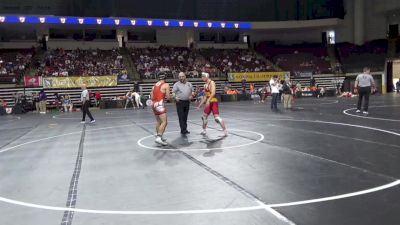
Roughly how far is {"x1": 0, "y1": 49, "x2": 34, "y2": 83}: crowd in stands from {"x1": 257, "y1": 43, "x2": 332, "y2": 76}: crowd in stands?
25.1 metres

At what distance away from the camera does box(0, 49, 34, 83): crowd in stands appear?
3146 centimetres

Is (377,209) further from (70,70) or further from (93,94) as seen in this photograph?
(70,70)

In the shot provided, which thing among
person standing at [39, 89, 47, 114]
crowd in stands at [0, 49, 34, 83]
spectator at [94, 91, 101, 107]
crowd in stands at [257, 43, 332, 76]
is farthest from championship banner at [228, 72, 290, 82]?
crowd in stands at [0, 49, 34, 83]

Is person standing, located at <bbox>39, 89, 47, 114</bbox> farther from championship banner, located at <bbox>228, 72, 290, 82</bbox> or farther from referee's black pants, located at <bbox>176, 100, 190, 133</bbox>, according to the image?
referee's black pants, located at <bbox>176, 100, 190, 133</bbox>

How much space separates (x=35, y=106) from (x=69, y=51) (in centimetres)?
1027

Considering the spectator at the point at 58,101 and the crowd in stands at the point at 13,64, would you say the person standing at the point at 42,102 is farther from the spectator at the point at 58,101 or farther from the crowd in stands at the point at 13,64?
the crowd in stands at the point at 13,64

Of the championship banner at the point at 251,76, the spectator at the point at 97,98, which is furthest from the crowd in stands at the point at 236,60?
the spectator at the point at 97,98

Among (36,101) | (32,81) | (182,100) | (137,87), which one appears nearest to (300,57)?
(137,87)

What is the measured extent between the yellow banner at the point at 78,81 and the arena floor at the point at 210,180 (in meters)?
21.7

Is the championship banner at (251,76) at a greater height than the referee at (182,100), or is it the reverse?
the championship banner at (251,76)

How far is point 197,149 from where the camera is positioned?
8.96 metres

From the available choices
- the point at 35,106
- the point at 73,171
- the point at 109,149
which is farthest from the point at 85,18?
the point at 73,171

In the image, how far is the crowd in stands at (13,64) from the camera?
1238 inches

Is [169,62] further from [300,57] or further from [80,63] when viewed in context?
[300,57]
